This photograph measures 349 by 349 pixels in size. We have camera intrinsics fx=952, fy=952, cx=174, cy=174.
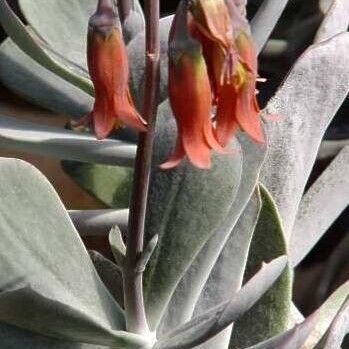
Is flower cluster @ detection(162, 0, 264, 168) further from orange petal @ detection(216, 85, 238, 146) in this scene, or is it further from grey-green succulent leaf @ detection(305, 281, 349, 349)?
grey-green succulent leaf @ detection(305, 281, 349, 349)

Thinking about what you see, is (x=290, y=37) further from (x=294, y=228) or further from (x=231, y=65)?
(x=231, y=65)

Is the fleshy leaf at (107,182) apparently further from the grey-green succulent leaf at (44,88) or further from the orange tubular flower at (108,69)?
the orange tubular flower at (108,69)

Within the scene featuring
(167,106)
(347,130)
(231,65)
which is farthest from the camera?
(347,130)

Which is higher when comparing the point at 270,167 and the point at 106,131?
the point at 106,131

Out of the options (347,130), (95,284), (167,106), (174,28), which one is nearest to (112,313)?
(95,284)

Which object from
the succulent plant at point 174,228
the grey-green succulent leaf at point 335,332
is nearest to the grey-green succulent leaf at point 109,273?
the succulent plant at point 174,228

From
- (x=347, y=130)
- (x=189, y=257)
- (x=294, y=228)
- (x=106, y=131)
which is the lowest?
(x=347, y=130)

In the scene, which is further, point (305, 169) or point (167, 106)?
point (305, 169)
